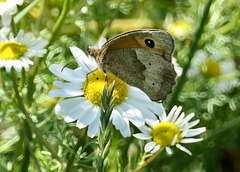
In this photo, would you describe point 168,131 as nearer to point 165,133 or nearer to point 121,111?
point 165,133

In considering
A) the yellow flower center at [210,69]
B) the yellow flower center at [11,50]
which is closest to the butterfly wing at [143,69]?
the yellow flower center at [11,50]

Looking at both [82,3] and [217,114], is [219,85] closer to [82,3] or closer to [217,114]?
[217,114]

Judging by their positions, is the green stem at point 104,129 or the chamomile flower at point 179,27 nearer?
the green stem at point 104,129

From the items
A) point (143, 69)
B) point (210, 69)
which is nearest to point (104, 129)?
point (143, 69)

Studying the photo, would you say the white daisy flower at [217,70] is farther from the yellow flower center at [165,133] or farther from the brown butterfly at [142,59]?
the yellow flower center at [165,133]

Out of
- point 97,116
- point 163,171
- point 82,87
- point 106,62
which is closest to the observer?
point 97,116

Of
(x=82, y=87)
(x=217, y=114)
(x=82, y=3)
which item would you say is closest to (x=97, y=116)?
(x=82, y=87)

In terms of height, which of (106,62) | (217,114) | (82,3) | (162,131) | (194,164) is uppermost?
(82,3)
